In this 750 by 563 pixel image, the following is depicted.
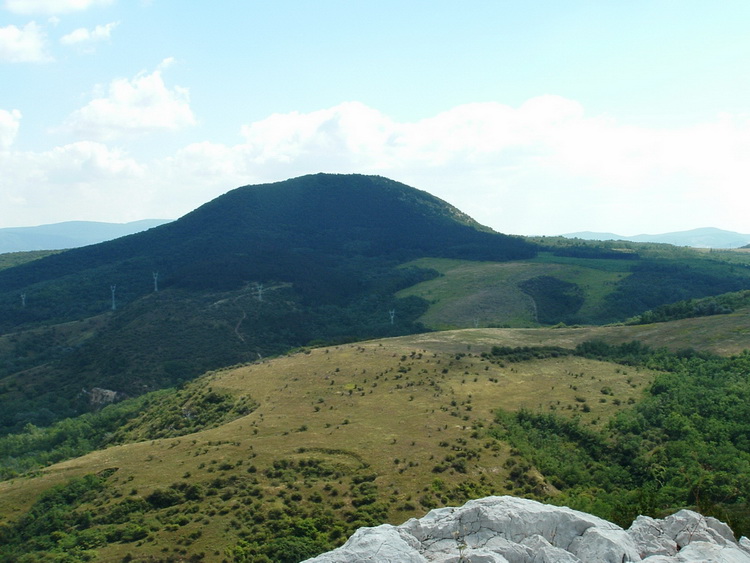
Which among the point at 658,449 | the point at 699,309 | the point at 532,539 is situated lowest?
the point at 658,449

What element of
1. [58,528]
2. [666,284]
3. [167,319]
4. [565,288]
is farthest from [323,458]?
[666,284]

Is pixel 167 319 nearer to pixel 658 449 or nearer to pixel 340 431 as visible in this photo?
pixel 340 431

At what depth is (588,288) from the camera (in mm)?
161125

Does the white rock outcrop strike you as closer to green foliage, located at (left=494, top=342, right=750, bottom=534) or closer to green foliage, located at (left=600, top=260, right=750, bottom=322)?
green foliage, located at (left=494, top=342, right=750, bottom=534)

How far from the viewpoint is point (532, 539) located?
1959cm

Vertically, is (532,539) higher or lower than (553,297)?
higher

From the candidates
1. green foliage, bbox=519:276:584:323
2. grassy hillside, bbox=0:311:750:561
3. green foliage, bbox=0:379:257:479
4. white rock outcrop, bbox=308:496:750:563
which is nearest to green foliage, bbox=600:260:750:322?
green foliage, bbox=519:276:584:323

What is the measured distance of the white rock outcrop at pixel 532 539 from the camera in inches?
735

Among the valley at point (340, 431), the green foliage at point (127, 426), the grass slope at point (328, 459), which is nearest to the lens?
the valley at point (340, 431)

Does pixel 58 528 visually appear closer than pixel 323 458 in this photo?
Yes

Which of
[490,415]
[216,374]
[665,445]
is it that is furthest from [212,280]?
[665,445]

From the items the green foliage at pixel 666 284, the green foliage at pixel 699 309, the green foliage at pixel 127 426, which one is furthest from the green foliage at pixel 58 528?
the green foliage at pixel 666 284

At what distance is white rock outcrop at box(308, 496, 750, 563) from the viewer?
1867 cm

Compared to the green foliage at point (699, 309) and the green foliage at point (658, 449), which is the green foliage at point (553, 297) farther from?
the green foliage at point (658, 449)
